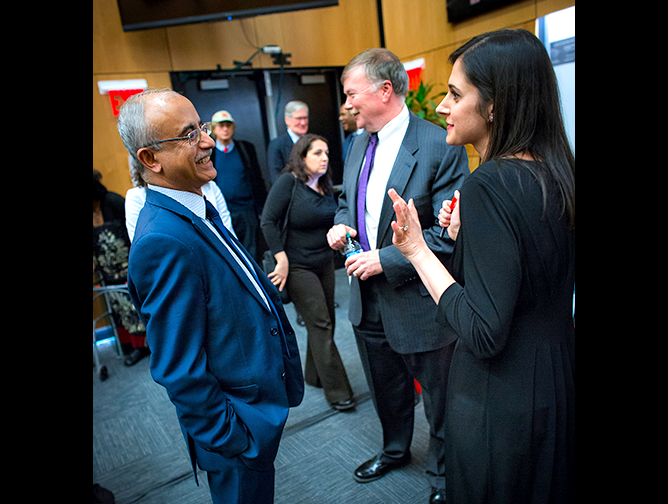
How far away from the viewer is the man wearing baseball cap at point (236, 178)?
437 cm

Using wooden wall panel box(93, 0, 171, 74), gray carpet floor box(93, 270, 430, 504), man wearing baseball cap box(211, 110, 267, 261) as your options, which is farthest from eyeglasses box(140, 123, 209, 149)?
wooden wall panel box(93, 0, 171, 74)

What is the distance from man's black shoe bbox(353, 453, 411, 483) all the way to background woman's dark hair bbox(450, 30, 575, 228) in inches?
61.6

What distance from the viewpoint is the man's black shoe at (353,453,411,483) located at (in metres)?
2.03

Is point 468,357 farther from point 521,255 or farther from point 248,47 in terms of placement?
point 248,47

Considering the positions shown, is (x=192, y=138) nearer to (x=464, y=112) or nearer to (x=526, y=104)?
(x=464, y=112)

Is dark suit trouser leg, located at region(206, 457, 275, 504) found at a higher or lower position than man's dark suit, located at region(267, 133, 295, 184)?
lower

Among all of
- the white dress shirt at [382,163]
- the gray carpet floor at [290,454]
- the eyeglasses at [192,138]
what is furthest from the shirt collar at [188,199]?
the gray carpet floor at [290,454]

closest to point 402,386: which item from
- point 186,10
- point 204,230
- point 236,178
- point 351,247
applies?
point 351,247

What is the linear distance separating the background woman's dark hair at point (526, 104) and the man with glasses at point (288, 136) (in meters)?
3.60

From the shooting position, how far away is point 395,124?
5.74 ft

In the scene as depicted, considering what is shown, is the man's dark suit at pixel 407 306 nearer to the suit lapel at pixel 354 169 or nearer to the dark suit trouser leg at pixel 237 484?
the suit lapel at pixel 354 169

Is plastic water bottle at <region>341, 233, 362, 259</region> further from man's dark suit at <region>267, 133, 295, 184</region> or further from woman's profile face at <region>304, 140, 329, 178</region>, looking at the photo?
man's dark suit at <region>267, 133, 295, 184</region>
